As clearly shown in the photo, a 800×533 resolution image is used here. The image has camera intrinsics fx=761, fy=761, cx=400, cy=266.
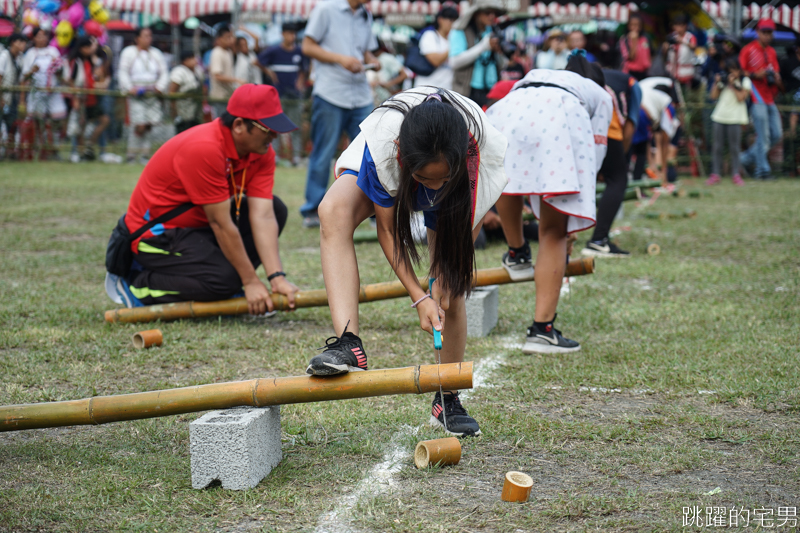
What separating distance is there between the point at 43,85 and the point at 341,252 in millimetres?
12452

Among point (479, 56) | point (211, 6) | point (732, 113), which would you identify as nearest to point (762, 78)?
point (732, 113)

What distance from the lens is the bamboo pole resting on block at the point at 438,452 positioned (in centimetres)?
252

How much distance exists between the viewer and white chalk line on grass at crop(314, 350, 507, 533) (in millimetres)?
2215

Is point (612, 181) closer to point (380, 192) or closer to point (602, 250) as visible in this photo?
point (602, 250)

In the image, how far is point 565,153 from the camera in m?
3.64

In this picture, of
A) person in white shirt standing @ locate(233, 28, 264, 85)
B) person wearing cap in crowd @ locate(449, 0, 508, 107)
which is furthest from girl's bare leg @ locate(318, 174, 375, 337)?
person in white shirt standing @ locate(233, 28, 264, 85)

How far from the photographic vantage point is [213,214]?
4.13 metres

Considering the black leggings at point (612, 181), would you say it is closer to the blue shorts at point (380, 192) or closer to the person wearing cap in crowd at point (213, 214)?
the person wearing cap in crowd at point (213, 214)

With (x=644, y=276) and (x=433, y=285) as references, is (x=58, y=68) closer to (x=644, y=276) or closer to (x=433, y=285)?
(x=644, y=276)

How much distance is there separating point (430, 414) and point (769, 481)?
1231 mm

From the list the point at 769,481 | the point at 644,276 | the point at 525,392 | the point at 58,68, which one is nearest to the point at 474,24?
the point at 644,276

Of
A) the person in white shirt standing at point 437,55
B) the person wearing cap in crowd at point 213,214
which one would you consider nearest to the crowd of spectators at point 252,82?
the person in white shirt standing at point 437,55

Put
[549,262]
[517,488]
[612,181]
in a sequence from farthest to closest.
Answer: [612,181] < [549,262] < [517,488]

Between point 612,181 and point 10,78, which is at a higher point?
point 10,78
